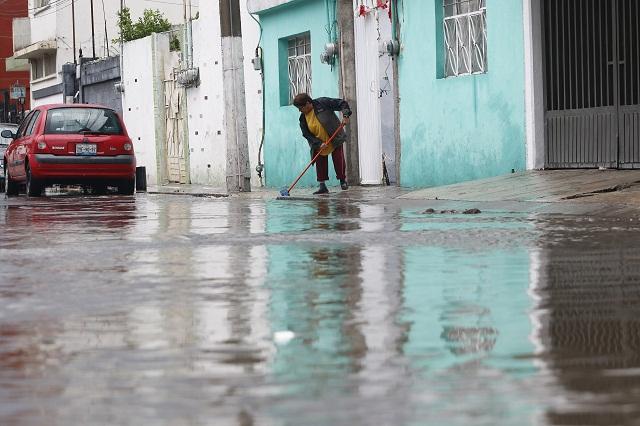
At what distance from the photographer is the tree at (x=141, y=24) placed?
154ft

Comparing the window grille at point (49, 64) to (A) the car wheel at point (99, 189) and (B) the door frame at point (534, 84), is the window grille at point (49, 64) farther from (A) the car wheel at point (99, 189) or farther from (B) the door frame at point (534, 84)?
(B) the door frame at point (534, 84)

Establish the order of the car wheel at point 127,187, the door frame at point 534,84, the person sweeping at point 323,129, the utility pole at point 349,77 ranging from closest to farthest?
the door frame at point 534,84, the person sweeping at point 323,129, the utility pole at point 349,77, the car wheel at point 127,187

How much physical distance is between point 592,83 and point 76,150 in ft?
28.5

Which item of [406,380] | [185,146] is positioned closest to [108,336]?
[406,380]

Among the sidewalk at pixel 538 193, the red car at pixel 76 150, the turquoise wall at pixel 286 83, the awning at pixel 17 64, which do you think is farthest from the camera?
the awning at pixel 17 64

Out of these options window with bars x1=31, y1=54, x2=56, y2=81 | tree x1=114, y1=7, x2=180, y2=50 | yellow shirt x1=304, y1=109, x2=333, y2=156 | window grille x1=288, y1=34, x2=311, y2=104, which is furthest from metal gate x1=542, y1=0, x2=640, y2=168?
window with bars x1=31, y1=54, x2=56, y2=81

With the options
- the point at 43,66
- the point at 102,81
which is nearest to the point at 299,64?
the point at 102,81

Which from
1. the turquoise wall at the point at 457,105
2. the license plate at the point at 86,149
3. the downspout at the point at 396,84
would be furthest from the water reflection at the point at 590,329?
the license plate at the point at 86,149

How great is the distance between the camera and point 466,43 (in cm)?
2058

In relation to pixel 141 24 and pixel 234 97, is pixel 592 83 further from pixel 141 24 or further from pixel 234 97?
pixel 141 24

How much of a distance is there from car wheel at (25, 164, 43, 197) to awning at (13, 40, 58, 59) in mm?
28819

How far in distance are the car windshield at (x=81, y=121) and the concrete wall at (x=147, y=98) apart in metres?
11.5

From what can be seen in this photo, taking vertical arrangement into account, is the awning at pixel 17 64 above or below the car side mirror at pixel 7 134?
above

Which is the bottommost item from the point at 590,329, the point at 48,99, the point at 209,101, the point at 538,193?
the point at 590,329
